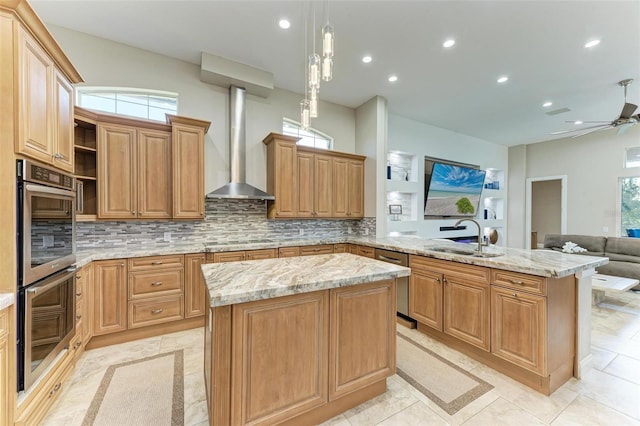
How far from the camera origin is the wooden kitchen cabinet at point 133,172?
115 inches

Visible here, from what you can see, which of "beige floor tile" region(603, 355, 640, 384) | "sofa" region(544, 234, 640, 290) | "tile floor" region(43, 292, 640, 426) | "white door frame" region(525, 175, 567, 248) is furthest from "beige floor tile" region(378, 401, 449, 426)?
"white door frame" region(525, 175, 567, 248)

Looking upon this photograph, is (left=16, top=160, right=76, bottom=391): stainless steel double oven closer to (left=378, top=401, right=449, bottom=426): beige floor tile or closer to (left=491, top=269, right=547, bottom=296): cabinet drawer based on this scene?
(left=378, top=401, right=449, bottom=426): beige floor tile

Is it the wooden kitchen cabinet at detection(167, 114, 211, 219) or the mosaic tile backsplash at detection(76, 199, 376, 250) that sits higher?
the wooden kitchen cabinet at detection(167, 114, 211, 219)

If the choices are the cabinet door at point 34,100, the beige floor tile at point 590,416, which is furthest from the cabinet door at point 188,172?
the beige floor tile at point 590,416

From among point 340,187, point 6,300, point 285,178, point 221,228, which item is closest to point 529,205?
point 340,187

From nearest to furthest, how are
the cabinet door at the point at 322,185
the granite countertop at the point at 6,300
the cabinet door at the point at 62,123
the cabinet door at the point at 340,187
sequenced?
the granite countertop at the point at 6,300 → the cabinet door at the point at 62,123 → the cabinet door at the point at 322,185 → the cabinet door at the point at 340,187

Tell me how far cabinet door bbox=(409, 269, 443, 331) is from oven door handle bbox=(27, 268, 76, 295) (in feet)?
10.8

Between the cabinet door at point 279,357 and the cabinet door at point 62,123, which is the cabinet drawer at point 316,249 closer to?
the cabinet door at point 279,357

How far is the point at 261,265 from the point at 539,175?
885cm

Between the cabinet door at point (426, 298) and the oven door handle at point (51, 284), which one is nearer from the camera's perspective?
the oven door handle at point (51, 284)

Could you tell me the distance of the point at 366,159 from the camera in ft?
15.7

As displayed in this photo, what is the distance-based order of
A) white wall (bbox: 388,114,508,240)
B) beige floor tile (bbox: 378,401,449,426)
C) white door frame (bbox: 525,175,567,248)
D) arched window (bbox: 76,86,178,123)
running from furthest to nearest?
1. white door frame (bbox: 525,175,567,248)
2. white wall (bbox: 388,114,508,240)
3. arched window (bbox: 76,86,178,123)
4. beige floor tile (bbox: 378,401,449,426)

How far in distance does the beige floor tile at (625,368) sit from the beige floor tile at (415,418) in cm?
185

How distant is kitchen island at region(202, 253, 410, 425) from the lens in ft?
4.59
